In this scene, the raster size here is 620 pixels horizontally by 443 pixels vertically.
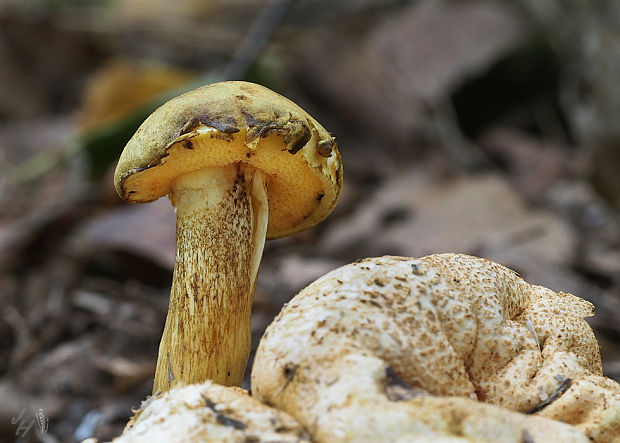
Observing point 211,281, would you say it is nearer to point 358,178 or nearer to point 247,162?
point 247,162

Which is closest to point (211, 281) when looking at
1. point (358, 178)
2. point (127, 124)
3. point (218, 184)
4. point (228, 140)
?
point (218, 184)

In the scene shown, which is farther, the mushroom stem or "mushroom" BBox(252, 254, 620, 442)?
the mushroom stem

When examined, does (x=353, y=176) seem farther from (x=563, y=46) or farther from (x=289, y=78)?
(x=563, y=46)

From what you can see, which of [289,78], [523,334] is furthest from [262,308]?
[289,78]

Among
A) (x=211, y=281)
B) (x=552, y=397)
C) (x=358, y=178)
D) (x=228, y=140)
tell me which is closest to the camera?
(x=552, y=397)
